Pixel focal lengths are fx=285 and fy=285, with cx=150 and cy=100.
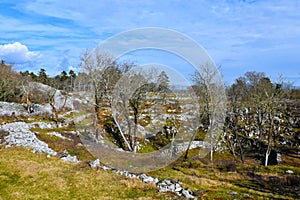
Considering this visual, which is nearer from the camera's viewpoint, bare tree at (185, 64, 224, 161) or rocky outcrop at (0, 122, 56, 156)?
bare tree at (185, 64, 224, 161)

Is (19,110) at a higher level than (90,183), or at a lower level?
higher

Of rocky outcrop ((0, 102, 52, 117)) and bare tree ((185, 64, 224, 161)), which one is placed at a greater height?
bare tree ((185, 64, 224, 161))

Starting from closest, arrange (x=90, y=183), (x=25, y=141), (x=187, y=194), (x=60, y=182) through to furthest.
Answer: (x=187, y=194) < (x=60, y=182) < (x=90, y=183) < (x=25, y=141)

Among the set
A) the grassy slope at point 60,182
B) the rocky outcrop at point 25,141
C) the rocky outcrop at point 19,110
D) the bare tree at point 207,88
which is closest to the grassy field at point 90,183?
the grassy slope at point 60,182

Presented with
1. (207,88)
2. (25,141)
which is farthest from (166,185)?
(25,141)

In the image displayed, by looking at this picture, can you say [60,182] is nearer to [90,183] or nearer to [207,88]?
[90,183]

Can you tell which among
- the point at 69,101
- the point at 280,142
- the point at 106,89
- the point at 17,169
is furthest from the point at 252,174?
the point at 69,101

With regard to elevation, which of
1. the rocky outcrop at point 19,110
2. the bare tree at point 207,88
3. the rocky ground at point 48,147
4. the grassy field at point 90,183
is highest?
the bare tree at point 207,88

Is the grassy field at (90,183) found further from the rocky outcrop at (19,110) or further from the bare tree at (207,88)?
the rocky outcrop at (19,110)

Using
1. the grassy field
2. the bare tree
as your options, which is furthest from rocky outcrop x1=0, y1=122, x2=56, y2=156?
the bare tree

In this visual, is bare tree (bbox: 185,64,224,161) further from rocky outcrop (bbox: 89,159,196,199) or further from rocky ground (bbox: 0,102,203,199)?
rocky outcrop (bbox: 89,159,196,199)

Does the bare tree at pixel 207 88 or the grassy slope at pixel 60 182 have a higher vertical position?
the bare tree at pixel 207 88

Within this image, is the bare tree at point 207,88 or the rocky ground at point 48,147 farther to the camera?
the bare tree at point 207,88

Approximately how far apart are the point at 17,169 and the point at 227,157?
1424 inches
